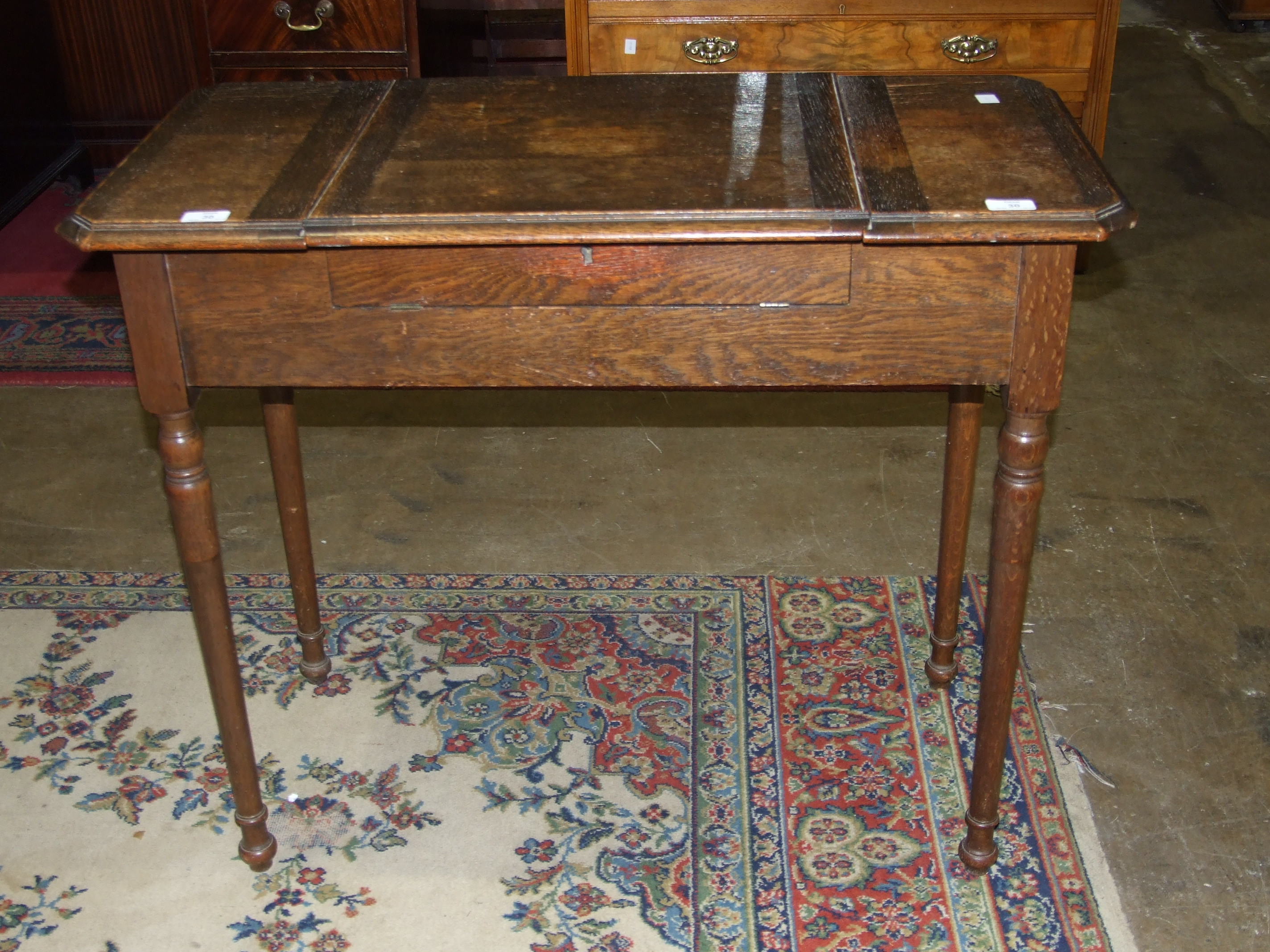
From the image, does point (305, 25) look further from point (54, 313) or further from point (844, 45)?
point (844, 45)

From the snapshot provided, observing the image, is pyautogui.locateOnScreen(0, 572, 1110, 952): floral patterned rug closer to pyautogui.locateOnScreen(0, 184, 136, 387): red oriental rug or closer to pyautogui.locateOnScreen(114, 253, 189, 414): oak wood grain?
pyautogui.locateOnScreen(114, 253, 189, 414): oak wood grain

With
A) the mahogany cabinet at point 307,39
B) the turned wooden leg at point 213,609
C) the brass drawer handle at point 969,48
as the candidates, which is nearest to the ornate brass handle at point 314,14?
the mahogany cabinet at point 307,39

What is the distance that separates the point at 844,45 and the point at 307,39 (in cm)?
133

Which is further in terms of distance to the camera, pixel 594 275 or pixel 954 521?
pixel 954 521

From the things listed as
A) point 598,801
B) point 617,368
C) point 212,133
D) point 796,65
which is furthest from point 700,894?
point 796,65

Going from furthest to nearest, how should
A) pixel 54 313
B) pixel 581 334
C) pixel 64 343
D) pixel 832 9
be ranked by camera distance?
pixel 54 313
pixel 64 343
pixel 832 9
pixel 581 334

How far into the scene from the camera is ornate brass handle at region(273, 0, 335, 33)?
11.1 feet

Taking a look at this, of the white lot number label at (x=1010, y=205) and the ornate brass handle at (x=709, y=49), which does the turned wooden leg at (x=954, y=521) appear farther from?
the ornate brass handle at (x=709, y=49)

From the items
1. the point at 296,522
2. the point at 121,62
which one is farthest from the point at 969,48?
the point at 121,62

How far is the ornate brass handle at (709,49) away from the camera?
3406 millimetres

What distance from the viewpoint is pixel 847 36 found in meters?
3.44

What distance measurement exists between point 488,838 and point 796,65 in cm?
214

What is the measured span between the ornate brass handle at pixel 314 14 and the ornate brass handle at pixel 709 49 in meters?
0.87

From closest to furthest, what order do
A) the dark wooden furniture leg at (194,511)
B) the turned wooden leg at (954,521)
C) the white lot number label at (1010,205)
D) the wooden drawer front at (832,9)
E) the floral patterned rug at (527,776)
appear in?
the white lot number label at (1010,205), the dark wooden furniture leg at (194,511), the floral patterned rug at (527,776), the turned wooden leg at (954,521), the wooden drawer front at (832,9)
